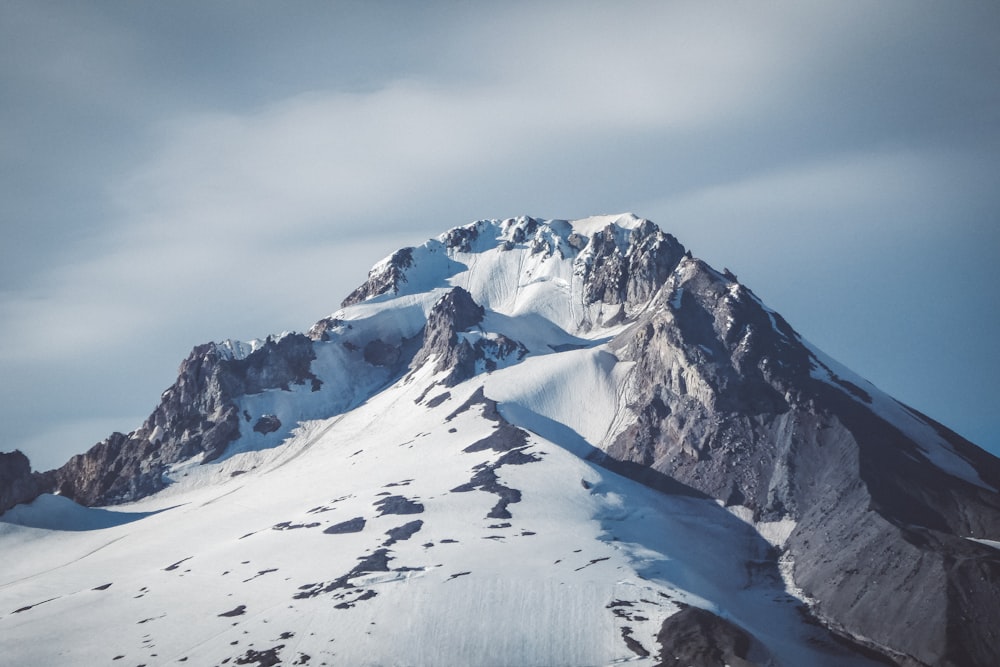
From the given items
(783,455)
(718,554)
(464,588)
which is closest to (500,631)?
(464,588)

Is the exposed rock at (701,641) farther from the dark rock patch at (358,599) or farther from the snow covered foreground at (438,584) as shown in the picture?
the dark rock patch at (358,599)

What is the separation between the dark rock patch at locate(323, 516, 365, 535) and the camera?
582 ft

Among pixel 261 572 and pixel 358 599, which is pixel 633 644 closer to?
pixel 358 599

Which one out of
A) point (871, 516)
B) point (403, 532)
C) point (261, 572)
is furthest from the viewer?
point (403, 532)

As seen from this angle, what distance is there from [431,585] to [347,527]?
3735 cm

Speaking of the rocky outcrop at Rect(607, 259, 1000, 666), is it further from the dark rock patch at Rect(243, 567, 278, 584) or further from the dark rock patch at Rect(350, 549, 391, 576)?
the dark rock patch at Rect(243, 567, 278, 584)

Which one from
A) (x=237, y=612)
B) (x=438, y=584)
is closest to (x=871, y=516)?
(x=438, y=584)

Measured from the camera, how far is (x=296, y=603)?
484ft

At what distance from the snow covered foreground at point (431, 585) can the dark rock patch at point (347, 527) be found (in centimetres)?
90

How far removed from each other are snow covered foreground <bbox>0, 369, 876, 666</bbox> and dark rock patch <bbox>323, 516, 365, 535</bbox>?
2.94ft

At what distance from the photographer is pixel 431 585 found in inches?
5758

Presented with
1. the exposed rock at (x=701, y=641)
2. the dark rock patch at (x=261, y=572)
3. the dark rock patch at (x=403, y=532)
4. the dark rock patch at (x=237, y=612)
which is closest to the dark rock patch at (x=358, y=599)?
the dark rock patch at (x=237, y=612)

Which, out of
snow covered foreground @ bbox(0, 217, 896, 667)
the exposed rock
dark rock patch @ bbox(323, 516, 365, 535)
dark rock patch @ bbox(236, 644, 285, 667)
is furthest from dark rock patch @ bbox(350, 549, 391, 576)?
the exposed rock

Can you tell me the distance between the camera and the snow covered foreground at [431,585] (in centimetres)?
13250
